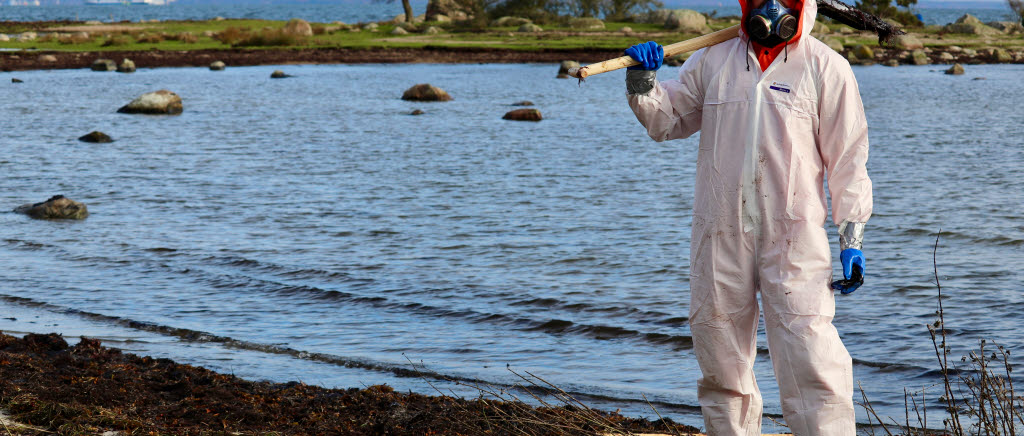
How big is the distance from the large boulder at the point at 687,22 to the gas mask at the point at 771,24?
→ 60.3 m

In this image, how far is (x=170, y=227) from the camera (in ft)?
45.9

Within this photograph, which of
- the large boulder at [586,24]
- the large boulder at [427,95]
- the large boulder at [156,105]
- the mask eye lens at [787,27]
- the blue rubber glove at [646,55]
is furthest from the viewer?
the large boulder at [586,24]

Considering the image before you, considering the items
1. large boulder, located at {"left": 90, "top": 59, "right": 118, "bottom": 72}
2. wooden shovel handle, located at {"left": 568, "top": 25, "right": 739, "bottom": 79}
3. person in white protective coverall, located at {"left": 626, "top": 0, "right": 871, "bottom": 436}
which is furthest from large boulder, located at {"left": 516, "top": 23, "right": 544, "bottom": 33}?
person in white protective coverall, located at {"left": 626, "top": 0, "right": 871, "bottom": 436}

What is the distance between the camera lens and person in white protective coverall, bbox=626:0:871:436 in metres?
3.96

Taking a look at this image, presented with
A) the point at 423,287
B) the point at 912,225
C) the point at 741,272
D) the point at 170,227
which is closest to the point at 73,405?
the point at 741,272

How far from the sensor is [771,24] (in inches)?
156

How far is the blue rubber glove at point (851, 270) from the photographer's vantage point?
400 centimetres

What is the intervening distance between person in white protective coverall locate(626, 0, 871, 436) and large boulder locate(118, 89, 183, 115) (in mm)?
28599

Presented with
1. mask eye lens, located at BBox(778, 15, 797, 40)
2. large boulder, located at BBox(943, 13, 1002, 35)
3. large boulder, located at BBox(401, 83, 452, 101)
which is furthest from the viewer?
large boulder, located at BBox(943, 13, 1002, 35)

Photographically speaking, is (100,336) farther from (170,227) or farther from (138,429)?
(170,227)

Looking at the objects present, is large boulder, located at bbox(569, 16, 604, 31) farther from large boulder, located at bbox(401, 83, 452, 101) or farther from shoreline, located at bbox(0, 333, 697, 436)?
shoreline, located at bbox(0, 333, 697, 436)

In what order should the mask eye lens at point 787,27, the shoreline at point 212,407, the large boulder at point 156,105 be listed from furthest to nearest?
the large boulder at point 156,105
the shoreline at point 212,407
the mask eye lens at point 787,27

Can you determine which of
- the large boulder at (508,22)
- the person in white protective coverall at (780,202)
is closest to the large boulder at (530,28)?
the large boulder at (508,22)

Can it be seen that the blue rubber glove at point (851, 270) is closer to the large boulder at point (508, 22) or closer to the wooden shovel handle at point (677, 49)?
the wooden shovel handle at point (677, 49)
